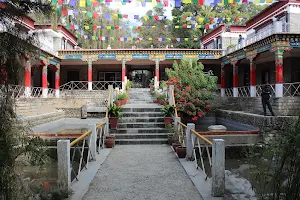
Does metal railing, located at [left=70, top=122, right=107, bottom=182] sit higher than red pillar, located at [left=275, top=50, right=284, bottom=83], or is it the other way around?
red pillar, located at [left=275, top=50, right=284, bottom=83]

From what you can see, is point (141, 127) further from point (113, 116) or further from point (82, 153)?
point (82, 153)

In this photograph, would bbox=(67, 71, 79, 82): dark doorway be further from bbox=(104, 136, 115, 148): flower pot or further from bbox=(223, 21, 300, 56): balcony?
bbox=(104, 136, 115, 148): flower pot

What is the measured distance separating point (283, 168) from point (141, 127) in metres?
7.49

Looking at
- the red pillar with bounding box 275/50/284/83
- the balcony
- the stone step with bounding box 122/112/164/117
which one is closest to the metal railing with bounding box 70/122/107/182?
the stone step with bounding box 122/112/164/117

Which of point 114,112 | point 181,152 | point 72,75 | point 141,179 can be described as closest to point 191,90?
point 114,112

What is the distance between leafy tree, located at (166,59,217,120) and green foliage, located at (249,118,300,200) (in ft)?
32.3

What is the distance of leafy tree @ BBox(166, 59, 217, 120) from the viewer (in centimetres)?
1362

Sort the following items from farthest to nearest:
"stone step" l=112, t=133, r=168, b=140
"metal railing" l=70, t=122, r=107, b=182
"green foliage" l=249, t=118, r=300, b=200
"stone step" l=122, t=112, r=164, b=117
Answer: "stone step" l=122, t=112, r=164, b=117 → "stone step" l=112, t=133, r=168, b=140 → "metal railing" l=70, t=122, r=107, b=182 → "green foliage" l=249, t=118, r=300, b=200


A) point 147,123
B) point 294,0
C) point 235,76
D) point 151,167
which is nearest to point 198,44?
point 235,76

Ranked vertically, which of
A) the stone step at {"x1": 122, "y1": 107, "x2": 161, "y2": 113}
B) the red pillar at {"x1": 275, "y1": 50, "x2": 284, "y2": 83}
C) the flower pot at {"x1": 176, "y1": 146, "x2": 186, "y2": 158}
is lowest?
the flower pot at {"x1": 176, "y1": 146, "x2": 186, "y2": 158}

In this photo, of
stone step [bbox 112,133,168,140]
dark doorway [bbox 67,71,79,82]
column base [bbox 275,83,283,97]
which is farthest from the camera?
dark doorway [bbox 67,71,79,82]

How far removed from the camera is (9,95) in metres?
2.97

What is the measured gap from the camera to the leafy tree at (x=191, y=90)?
1362 cm

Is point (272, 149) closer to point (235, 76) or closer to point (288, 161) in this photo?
point (288, 161)
